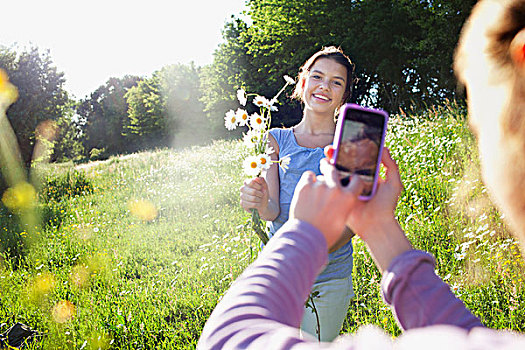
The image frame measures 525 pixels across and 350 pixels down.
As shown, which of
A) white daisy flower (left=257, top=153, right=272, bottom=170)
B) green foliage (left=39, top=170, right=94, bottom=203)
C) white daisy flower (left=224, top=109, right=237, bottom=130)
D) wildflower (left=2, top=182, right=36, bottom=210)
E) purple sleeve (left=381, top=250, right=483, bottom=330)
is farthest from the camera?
green foliage (left=39, top=170, right=94, bottom=203)

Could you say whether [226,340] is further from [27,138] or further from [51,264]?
[27,138]

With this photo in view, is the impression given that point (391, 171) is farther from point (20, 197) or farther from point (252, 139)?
point (20, 197)

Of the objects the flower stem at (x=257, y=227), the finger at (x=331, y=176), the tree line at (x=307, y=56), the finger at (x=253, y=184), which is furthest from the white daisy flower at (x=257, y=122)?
the tree line at (x=307, y=56)

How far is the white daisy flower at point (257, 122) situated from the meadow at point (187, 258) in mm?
632

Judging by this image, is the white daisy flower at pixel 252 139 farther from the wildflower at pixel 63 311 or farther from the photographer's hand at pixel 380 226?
the wildflower at pixel 63 311

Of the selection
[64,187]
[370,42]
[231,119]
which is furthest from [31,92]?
[370,42]

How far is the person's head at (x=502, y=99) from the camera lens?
777 millimetres

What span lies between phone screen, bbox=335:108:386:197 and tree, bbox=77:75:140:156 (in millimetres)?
50654

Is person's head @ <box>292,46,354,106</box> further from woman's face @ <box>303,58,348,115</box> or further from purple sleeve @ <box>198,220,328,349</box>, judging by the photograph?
purple sleeve @ <box>198,220,328,349</box>

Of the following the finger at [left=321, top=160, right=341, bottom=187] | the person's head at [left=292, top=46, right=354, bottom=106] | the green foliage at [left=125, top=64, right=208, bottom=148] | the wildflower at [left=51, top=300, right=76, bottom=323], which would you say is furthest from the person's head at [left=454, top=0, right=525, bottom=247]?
the green foliage at [left=125, top=64, right=208, bottom=148]

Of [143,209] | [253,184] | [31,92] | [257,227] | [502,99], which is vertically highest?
[502,99]

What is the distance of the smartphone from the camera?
1043 mm

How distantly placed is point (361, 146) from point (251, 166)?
0.94 meters

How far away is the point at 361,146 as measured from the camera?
1097mm
